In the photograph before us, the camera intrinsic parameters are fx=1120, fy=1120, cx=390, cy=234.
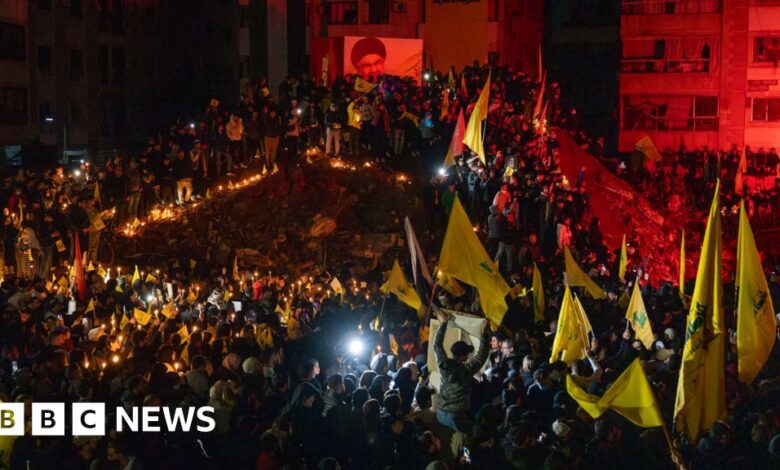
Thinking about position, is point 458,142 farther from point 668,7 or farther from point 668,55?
point 668,7

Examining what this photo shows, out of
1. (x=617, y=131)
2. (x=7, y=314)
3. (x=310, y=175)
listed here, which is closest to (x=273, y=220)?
(x=310, y=175)

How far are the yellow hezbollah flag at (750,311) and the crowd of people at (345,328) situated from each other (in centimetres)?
31

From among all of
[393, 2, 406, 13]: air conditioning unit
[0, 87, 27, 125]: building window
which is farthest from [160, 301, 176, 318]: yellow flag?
[393, 2, 406, 13]: air conditioning unit

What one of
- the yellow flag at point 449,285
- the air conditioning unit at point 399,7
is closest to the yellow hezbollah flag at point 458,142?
the yellow flag at point 449,285

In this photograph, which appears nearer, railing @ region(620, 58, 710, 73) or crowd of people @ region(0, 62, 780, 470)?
crowd of people @ region(0, 62, 780, 470)

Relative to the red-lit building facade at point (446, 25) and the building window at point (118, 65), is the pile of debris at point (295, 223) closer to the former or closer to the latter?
the red-lit building facade at point (446, 25)

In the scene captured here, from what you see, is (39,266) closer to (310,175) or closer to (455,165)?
(310,175)

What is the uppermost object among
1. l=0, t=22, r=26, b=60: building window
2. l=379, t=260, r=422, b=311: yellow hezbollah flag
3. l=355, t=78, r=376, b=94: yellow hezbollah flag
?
l=0, t=22, r=26, b=60: building window

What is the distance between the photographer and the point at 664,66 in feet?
126

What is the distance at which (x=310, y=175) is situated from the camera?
83.7 ft

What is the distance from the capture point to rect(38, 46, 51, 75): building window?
3912cm

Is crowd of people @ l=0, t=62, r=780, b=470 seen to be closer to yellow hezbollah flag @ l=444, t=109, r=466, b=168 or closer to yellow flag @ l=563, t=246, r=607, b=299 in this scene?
yellow flag @ l=563, t=246, r=607, b=299

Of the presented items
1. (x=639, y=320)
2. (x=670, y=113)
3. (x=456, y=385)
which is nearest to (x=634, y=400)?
(x=456, y=385)

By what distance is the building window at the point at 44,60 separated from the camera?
128ft
